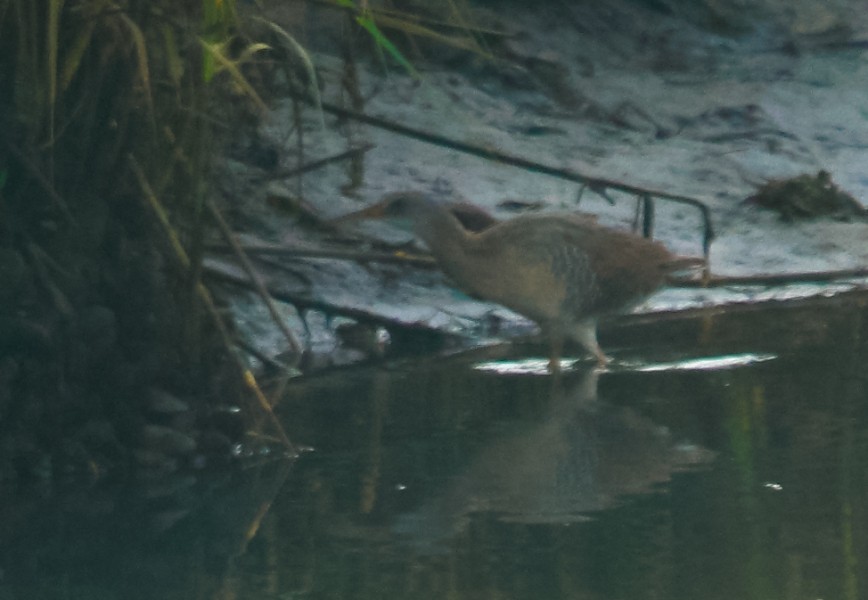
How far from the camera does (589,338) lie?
610 centimetres

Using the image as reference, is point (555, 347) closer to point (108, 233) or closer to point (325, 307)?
point (325, 307)

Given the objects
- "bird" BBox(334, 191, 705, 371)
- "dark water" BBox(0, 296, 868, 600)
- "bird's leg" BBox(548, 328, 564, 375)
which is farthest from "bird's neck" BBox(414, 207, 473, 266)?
"dark water" BBox(0, 296, 868, 600)

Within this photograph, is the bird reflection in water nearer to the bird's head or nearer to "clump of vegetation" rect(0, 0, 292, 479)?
"clump of vegetation" rect(0, 0, 292, 479)

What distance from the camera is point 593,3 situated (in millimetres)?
11375

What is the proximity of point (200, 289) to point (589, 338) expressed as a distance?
1978mm

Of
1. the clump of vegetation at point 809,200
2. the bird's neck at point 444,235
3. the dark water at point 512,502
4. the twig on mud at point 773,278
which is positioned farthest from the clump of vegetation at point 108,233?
the clump of vegetation at point 809,200

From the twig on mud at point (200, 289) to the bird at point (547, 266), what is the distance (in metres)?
1.59

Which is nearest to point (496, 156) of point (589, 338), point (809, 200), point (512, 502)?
point (589, 338)

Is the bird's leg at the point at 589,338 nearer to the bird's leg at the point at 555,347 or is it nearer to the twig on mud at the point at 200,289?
the bird's leg at the point at 555,347

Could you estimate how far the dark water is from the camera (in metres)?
3.61

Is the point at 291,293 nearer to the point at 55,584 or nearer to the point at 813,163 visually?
the point at 55,584

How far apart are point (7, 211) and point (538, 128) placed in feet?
17.4

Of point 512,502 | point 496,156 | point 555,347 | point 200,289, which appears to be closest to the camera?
point 512,502

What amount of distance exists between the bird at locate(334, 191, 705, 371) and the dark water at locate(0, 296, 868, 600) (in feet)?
1.29
